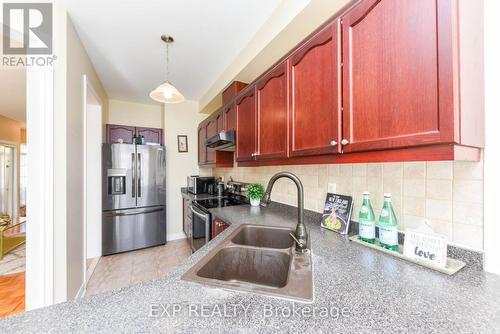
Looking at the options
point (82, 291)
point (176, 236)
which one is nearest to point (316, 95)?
point (82, 291)

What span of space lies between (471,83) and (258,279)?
1185 millimetres

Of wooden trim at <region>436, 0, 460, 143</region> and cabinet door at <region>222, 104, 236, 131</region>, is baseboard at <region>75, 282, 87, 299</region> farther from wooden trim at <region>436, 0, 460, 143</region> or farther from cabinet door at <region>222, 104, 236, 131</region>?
wooden trim at <region>436, 0, 460, 143</region>

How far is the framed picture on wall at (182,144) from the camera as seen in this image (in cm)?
363

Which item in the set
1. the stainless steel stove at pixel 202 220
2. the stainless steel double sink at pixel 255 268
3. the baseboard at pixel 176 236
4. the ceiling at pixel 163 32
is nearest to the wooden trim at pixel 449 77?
the stainless steel double sink at pixel 255 268

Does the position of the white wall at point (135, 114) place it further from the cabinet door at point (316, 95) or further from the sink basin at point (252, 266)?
the sink basin at point (252, 266)

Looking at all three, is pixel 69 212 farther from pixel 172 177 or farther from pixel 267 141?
pixel 172 177

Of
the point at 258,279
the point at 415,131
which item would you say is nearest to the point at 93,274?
the point at 258,279

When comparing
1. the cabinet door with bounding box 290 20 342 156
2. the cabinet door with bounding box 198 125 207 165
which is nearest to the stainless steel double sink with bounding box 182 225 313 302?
the cabinet door with bounding box 290 20 342 156

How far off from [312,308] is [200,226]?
1.83 m

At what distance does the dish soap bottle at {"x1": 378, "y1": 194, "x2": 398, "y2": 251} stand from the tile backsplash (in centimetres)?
10

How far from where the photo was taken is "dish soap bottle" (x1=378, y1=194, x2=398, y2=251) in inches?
38.1

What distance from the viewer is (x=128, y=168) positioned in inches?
117

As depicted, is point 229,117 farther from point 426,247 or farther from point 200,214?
point 426,247

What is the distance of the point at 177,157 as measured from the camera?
3631mm
